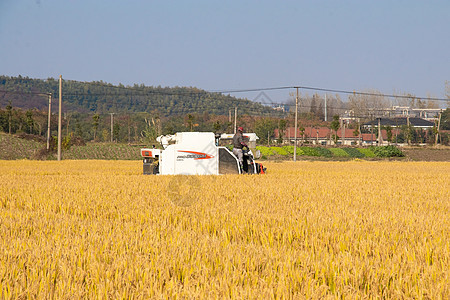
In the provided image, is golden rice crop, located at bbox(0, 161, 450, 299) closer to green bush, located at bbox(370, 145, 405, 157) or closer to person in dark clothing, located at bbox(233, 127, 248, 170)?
person in dark clothing, located at bbox(233, 127, 248, 170)

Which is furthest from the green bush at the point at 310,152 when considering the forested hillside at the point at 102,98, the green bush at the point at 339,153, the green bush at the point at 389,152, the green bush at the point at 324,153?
the forested hillside at the point at 102,98

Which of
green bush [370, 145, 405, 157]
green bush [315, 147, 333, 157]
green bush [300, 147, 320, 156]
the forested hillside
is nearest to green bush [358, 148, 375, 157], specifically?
green bush [370, 145, 405, 157]

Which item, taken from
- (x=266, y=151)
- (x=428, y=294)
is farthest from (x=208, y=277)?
(x=266, y=151)

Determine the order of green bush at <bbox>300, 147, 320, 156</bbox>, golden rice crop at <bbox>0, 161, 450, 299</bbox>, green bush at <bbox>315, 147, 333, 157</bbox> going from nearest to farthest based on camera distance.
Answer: golden rice crop at <bbox>0, 161, 450, 299</bbox>
green bush at <bbox>300, 147, 320, 156</bbox>
green bush at <bbox>315, 147, 333, 157</bbox>

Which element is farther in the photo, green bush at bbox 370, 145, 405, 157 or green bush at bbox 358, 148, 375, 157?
green bush at bbox 358, 148, 375, 157

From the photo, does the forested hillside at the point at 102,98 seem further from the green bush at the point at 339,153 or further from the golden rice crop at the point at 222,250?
the golden rice crop at the point at 222,250

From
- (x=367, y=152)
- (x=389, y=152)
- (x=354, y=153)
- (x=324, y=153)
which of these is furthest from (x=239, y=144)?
(x=367, y=152)

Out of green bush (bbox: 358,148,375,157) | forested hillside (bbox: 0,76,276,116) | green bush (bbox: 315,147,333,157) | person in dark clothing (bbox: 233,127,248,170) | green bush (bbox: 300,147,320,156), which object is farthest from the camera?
forested hillside (bbox: 0,76,276,116)

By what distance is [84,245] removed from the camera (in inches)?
200

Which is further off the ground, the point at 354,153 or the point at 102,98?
the point at 102,98

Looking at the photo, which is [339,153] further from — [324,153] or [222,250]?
[222,250]

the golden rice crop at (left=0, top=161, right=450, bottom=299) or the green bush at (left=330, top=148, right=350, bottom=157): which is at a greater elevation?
the green bush at (left=330, top=148, right=350, bottom=157)

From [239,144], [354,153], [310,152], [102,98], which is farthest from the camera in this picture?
[102,98]

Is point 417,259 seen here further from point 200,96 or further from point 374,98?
point 374,98
